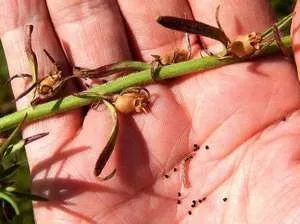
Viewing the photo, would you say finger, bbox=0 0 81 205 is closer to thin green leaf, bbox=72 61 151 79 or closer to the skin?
the skin

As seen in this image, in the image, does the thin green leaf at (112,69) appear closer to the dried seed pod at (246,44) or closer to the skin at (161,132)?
the skin at (161,132)

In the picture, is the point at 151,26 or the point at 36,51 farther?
the point at 151,26

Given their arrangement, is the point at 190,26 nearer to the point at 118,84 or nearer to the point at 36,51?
Answer: the point at 118,84

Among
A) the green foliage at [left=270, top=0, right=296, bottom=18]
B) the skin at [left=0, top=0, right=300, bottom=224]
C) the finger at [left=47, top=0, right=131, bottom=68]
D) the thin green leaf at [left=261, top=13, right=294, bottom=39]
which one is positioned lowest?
the green foliage at [left=270, top=0, right=296, bottom=18]

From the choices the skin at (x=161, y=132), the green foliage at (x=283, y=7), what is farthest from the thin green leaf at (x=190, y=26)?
the green foliage at (x=283, y=7)

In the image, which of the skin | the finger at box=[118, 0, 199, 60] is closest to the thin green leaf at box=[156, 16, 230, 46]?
the skin

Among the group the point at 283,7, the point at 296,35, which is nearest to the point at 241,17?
the point at 296,35
